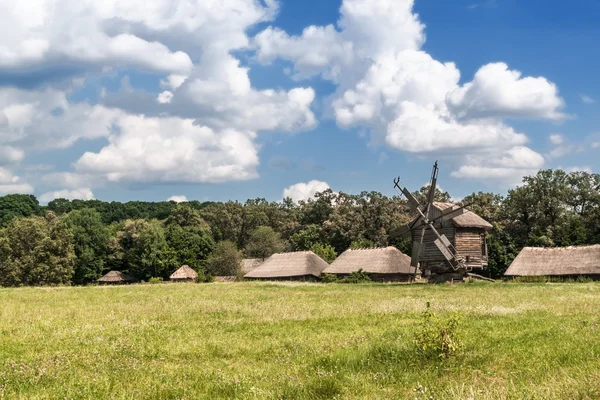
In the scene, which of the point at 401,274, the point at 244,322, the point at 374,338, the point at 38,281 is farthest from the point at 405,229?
the point at 38,281

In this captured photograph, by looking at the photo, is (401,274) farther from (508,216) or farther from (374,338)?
(374,338)

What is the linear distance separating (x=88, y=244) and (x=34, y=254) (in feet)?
51.8

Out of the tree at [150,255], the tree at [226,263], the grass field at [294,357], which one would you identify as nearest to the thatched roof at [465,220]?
the grass field at [294,357]

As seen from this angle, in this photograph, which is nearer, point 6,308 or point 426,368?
point 426,368

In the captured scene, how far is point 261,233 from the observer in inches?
3671

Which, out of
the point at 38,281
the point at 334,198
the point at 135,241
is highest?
the point at 334,198

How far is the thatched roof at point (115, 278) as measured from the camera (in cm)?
8775

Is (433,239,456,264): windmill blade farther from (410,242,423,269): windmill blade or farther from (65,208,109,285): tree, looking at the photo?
(65,208,109,285): tree

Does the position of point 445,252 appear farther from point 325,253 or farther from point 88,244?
point 88,244

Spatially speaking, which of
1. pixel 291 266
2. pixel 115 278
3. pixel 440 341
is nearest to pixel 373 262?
pixel 291 266

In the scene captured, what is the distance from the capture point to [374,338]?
526 inches

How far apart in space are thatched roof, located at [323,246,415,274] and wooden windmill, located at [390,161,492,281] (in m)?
9.71

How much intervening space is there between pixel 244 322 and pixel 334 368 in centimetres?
786

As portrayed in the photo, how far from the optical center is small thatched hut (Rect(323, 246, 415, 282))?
194 ft
